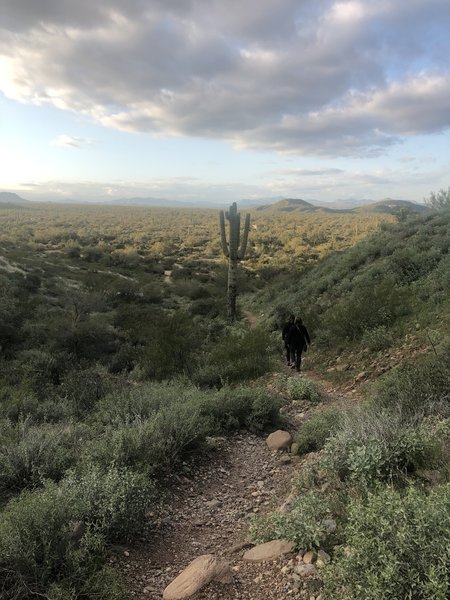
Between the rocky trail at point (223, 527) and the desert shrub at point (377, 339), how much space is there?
13.6 ft

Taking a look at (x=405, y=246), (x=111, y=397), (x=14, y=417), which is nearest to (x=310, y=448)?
(x=111, y=397)

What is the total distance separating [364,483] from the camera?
347 cm

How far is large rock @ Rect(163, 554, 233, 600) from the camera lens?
306 cm

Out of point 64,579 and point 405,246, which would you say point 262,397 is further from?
point 405,246

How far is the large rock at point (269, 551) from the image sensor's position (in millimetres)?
3367

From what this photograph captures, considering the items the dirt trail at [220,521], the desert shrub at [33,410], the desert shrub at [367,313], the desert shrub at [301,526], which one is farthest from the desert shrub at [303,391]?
the desert shrub at [301,526]

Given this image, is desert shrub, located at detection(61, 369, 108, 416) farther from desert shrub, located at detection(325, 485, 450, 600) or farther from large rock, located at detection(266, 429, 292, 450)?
desert shrub, located at detection(325, 485, 450, 600)

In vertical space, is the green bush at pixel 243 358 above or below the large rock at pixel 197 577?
below

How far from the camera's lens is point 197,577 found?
3.15 m

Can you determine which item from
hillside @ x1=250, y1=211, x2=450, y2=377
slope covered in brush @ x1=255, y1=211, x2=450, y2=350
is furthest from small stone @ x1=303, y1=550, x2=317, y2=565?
slope covered in brush @ x1=255, y1=211, x2=450, y2=350

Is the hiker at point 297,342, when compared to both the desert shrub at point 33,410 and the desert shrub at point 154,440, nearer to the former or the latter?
the desert shrub at point 154,440

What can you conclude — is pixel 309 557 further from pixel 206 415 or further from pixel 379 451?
pixel 206 415

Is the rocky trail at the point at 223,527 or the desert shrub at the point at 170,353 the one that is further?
the desert shrub at the point at 170,353

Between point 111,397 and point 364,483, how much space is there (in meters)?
5.47
